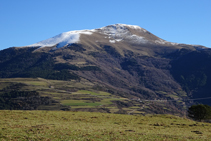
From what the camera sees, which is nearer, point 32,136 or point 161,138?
point 32,136

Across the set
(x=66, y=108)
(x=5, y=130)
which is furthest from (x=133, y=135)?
(x=66, y=108)

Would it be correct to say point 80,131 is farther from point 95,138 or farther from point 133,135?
point 133,135

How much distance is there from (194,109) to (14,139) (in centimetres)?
5921

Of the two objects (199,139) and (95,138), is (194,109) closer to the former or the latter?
(199,139)

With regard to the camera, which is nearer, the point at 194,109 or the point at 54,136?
the point at 54,136

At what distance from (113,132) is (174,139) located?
8202 mm

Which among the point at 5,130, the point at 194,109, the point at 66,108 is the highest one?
the point at 5,130

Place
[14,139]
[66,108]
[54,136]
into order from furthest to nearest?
[66,108] < [54,136] < [14,139]

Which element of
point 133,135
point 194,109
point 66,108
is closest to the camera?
point 133,135

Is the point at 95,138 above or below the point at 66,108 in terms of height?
above

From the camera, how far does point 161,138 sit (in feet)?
115

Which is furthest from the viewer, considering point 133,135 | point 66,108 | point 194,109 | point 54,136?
point 66,108

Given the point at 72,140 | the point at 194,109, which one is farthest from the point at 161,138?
the point at 194,109

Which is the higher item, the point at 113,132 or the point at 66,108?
the point at 113,132
